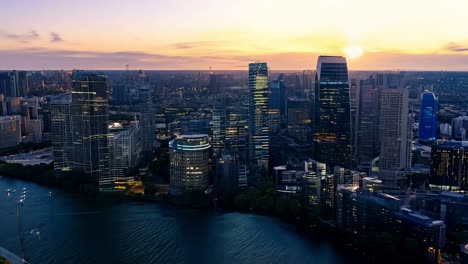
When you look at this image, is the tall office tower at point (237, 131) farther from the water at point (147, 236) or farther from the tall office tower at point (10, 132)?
the tall office tower at point (10, 132)

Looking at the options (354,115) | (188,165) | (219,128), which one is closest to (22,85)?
(219,128)

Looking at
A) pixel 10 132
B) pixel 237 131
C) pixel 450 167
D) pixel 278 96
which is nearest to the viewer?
pixel 450 167

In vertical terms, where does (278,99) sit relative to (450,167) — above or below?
above

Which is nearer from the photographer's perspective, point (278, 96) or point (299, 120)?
point (299, 120)

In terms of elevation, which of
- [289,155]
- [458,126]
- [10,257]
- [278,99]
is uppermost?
[278,99]

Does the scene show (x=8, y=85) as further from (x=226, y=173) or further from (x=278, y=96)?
(x=226, y=173)

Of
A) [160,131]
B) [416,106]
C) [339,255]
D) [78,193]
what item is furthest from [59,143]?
[416,106]

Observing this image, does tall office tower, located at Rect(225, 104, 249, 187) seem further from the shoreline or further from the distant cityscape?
the shoreline
